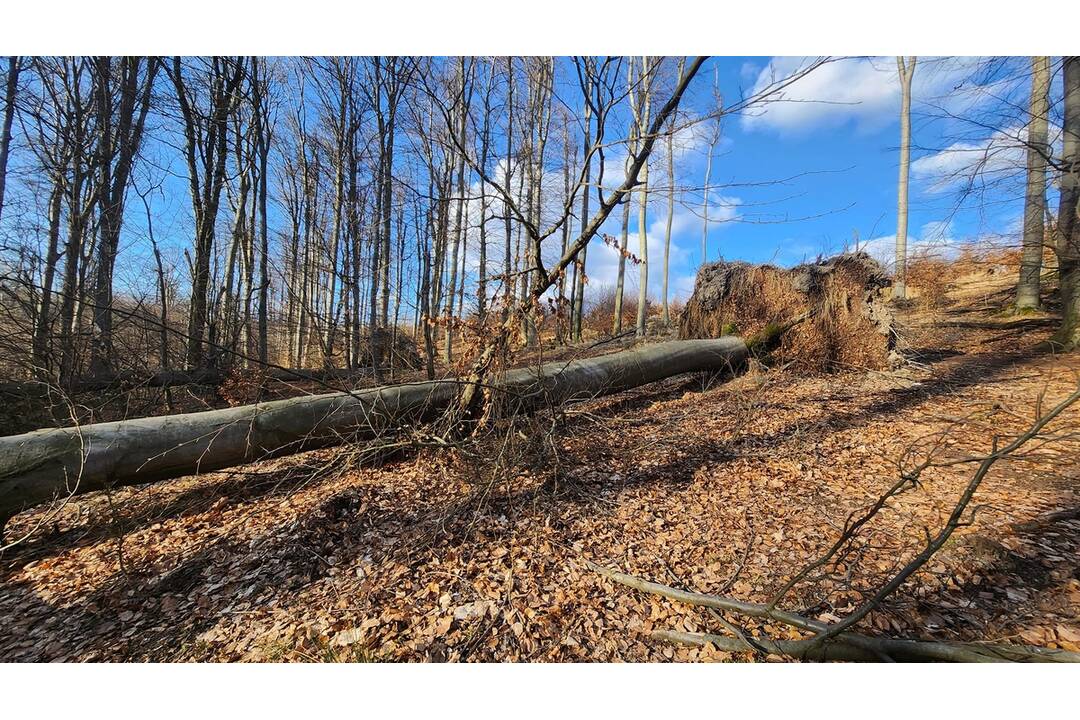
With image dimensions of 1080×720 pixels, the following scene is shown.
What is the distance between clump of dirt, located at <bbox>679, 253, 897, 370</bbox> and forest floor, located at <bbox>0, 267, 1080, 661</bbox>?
179 centimetres

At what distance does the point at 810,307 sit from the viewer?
6.39 m

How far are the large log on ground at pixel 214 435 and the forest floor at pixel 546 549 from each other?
13.8 inches

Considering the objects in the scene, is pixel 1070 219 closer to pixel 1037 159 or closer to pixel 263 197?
pixel 1037 159

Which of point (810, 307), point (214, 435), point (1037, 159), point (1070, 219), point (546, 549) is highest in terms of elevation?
point (1037, 159)

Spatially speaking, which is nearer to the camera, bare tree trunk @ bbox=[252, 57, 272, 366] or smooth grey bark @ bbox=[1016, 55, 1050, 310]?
smooth grey bark @ bbox=[1016, 55, 1050, 310]

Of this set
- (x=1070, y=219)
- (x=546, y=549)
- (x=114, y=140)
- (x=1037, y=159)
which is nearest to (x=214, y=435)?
(x=546, y=549)

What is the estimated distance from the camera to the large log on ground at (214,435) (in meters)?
2.83

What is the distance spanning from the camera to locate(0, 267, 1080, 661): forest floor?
1.99 meters

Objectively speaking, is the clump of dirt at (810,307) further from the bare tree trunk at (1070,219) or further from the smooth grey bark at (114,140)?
the smooth grey bark at (114,140)

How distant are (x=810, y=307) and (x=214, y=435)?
8135 millimetres

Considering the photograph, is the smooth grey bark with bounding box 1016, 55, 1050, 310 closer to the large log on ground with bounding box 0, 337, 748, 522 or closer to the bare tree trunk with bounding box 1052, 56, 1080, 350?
the bare tree trunk with bounding box 1052, 56, 1080, 350

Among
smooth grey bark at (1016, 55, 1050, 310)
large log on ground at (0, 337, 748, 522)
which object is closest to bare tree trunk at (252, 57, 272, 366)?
large log on ground at (0, 337, 748, 522)

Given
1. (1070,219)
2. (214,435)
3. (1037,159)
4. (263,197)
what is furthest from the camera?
(263,197)

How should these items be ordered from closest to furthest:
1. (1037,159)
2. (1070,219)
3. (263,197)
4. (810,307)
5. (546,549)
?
(546,549) → (1070,219) → (1037,159) → (810,307) → (263,197)
